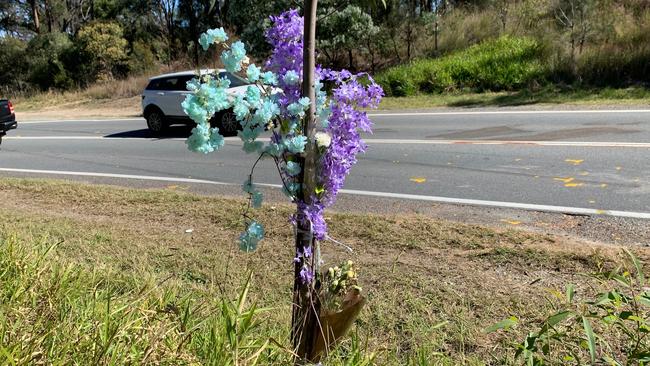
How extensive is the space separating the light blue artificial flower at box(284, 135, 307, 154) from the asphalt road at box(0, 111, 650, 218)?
4815 millimetres

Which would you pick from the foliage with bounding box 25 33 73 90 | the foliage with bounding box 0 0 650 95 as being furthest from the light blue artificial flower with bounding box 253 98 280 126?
the foliage with bounding box 25 33 73 90

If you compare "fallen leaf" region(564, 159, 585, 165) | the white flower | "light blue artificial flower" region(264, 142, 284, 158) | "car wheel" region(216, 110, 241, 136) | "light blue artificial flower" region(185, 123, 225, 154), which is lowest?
"fallen leaf" region(564, 159, 585, 165)

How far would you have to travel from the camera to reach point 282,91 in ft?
8.68

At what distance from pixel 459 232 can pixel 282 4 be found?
58.1 ft

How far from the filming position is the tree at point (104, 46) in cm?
3497

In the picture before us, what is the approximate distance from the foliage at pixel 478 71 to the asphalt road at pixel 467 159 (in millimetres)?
4331

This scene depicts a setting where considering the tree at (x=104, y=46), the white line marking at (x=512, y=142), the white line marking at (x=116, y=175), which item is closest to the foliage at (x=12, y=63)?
the tree at (x=104, y=46)

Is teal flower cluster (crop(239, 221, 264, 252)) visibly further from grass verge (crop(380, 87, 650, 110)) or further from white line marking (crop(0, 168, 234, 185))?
grass verge (crop(380, 87, 650, 110))

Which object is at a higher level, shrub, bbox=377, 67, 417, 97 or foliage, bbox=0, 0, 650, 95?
foliage, bbox=0, 0, 650, 95

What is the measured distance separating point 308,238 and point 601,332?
6.59ft

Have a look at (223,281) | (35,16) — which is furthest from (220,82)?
(35,16)

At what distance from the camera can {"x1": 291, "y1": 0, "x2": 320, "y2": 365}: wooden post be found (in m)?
2.51

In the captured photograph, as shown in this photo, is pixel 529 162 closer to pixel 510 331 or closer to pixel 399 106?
pixel 510 331

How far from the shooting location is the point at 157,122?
1664 cm
